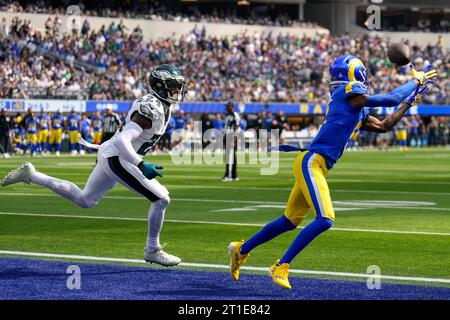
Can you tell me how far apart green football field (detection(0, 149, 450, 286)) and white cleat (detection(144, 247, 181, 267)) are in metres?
0.31

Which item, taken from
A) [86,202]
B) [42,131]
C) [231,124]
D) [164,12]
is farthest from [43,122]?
[86,202]

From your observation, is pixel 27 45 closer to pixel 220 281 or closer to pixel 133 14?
pixel 133 14

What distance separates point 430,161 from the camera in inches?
1350

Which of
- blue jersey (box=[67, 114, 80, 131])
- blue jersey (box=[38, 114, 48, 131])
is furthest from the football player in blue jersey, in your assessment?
blue jersey (box=[67, 114, 80, 131])

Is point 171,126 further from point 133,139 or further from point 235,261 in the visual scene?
point 235,261

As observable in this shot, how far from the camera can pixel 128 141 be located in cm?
902

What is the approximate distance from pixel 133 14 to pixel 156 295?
4544 centimetres

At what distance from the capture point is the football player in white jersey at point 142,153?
29.9ft

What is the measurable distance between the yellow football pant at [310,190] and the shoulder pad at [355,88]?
59cm

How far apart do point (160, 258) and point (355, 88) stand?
2.49 meters

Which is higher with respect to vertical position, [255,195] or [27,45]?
[27,45]

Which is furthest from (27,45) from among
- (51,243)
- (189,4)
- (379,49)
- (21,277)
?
(21,277)

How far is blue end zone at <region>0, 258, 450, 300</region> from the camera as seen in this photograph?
→ 7.59m

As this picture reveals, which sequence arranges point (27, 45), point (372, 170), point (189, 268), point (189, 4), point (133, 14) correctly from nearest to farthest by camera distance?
point (189, 268)
point (372, 170)
point (27, 45)
point (133, 14)
point (189, 4)
